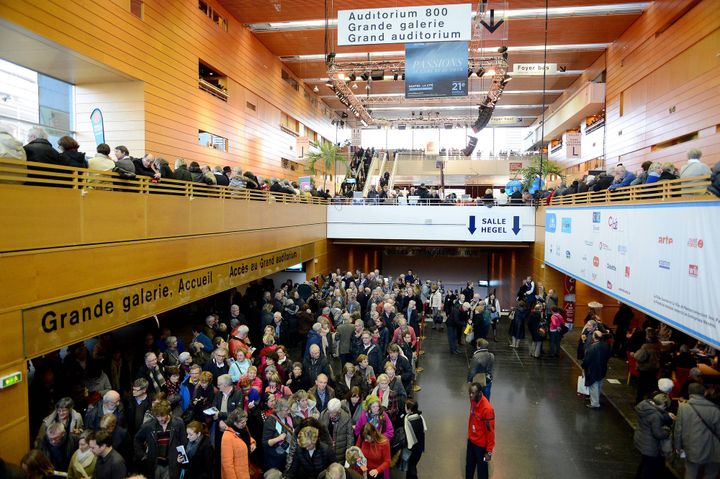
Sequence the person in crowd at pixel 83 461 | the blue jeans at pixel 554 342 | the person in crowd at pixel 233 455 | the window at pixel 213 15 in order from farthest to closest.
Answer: the window at pixel 213 15
the blue jeans at pixel 554 342
the person in crowd at pixel 233 455
the person in crowd at pixel 83 461

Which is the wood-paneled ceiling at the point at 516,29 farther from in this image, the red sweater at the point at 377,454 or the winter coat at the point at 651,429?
the red sweater at the point at 377,454

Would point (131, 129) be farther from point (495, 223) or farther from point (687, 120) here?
point (687, 120)

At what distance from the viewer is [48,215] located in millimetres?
4727

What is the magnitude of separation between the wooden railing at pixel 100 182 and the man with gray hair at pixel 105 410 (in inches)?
92.6

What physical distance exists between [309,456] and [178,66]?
39.4 feet

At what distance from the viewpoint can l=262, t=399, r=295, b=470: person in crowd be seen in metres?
4.58

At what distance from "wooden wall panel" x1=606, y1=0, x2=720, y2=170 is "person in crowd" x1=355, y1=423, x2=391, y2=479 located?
11.8 meters

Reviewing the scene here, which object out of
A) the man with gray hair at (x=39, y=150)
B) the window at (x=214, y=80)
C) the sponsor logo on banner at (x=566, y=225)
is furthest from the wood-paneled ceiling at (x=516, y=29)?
the man with gray hair at (x=39, y=150)

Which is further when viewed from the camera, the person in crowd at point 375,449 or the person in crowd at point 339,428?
the person in crowd at point 339,428

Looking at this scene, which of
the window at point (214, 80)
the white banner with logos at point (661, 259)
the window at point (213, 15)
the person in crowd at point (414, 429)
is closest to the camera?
the white banner with logos at point (661, 259)

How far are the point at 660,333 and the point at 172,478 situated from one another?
29.4ft

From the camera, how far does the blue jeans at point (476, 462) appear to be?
5.36 meters

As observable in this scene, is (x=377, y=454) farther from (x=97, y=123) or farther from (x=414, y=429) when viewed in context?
(x=97, y=123)

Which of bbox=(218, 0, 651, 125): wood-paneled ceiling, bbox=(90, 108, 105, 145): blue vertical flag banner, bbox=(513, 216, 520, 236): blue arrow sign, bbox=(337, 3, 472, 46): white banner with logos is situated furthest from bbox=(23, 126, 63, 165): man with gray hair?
bbox=(513, 216, 520, 236): blue arrow sign
